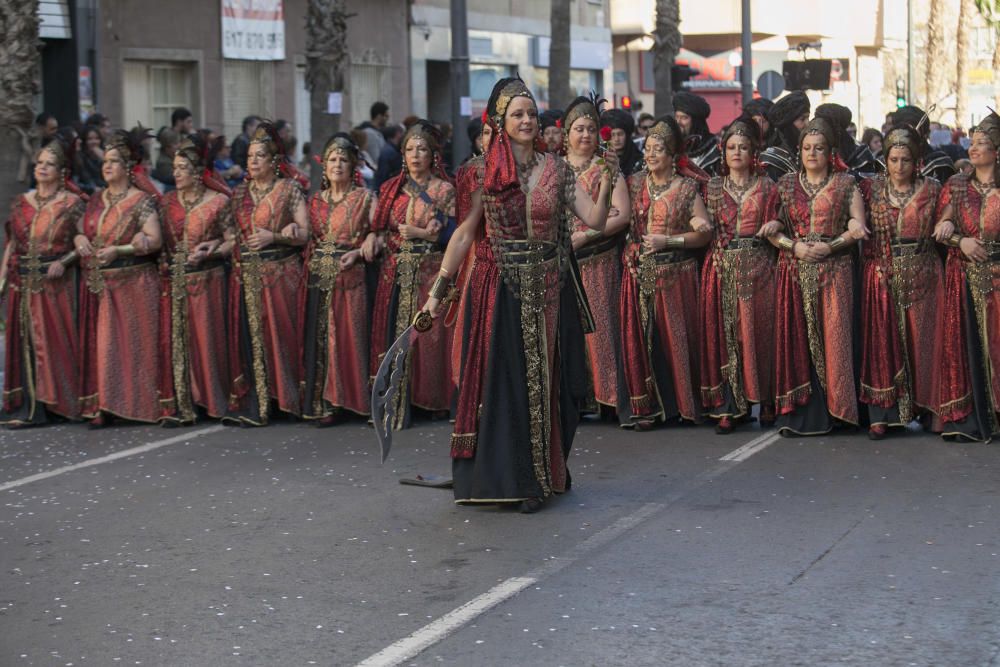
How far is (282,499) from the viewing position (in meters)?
8.84

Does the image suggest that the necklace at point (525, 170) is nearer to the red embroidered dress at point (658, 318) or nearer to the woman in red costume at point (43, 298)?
the red embroidered dress at point (658, 318)

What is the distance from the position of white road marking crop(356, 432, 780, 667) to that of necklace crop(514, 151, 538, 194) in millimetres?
1586

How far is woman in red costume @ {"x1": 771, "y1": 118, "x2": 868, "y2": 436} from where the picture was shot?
414 inches

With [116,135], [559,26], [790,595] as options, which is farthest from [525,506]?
[559,26]

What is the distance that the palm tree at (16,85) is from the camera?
14430 mm

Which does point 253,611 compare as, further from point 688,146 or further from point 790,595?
point 688,146

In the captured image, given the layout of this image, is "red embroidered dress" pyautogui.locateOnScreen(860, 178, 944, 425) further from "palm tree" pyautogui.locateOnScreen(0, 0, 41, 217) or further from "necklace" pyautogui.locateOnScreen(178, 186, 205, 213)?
"palm tree" pyautogui.locateOnScreen(0, 0, 41, 217)

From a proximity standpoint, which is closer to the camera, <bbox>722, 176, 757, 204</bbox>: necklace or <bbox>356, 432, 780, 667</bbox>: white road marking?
<bbox>356, 432, 780, 667</bbox>: white road marking

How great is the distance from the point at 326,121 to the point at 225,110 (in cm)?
793

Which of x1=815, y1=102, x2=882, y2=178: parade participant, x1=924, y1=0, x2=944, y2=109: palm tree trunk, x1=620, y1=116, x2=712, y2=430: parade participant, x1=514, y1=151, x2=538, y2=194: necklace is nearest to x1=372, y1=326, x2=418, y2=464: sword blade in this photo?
x1=514, y1=151, x2=538, y2=194: necklace

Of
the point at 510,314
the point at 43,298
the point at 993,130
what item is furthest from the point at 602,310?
the point at 43,298

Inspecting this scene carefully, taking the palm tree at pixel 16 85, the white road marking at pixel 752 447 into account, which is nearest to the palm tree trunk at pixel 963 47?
the palm tree at pixel 16 85

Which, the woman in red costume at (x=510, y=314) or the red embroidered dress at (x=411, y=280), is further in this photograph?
the red embroidered dress at (x=411, y=280)

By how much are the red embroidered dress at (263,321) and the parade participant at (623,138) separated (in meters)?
2.12
